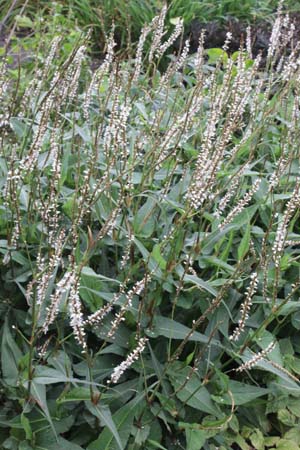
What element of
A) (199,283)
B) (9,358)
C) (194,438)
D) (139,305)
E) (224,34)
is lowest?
(194,438)

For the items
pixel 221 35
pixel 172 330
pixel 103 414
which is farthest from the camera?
pixel 221 35

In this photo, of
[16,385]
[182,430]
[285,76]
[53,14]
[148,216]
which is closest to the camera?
[16,385]

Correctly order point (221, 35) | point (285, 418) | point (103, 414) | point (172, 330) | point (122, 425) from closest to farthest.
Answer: point (103, 414), point (122, 425), point (172, 330), point (285, 418), point (221, 35)

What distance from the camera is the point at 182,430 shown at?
2.29 metres

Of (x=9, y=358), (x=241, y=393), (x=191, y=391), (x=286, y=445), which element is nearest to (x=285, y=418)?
(x=286, y=445)

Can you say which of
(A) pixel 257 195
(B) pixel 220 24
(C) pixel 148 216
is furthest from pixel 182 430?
(B) pixel 220 24

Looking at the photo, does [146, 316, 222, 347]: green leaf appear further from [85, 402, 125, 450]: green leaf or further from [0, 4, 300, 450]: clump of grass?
[85, 402, 125, 450]: green leaf

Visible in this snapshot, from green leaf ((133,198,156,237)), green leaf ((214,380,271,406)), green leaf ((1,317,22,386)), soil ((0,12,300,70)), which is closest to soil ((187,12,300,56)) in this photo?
soil ((0,12,300,70))

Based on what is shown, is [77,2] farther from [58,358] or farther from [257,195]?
[58,358]

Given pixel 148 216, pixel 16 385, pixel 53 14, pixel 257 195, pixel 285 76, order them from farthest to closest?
pixel 53 14
pixel 285 76
pixel 257 195
pixel 148 216
pixel 16 385

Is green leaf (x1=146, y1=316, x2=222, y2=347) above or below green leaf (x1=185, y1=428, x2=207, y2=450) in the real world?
above

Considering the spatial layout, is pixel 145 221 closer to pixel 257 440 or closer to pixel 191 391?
pixel 191 391

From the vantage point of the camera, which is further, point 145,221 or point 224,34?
point 224,34

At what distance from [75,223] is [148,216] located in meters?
0.43
